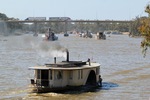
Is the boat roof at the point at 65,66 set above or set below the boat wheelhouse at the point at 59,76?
above

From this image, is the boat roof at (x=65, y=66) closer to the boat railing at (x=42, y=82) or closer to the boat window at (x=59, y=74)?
the boat window at (x=59, y=74)

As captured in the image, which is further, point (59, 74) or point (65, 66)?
point (65, 66)

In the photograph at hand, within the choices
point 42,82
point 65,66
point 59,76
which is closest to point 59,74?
point 59,76

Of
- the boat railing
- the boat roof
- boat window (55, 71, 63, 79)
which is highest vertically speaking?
the boat roof

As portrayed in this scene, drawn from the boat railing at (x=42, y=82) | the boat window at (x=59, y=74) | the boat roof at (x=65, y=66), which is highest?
the boat roof at (x=65, y=66)

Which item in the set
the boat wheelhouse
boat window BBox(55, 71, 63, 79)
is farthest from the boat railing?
boat window BBox(55, 71, 63, 79)

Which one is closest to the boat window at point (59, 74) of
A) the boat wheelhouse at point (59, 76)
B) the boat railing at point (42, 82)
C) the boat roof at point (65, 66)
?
the boat wheelhouse at point (59, 76)

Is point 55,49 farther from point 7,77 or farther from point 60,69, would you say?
point 60,69

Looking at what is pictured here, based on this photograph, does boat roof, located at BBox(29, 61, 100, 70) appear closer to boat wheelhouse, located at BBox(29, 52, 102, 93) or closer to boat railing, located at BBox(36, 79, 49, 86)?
boat wheelhouse, located at BBox(29, 52, 102, 93)

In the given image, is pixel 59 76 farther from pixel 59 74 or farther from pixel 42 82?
pixel 42 82

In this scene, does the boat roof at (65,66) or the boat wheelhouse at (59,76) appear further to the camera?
the boat roof at (65,66)

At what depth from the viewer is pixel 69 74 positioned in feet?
94.4

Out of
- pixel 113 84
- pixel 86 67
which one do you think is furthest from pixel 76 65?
pixel 113 84

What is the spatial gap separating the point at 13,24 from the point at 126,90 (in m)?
153
